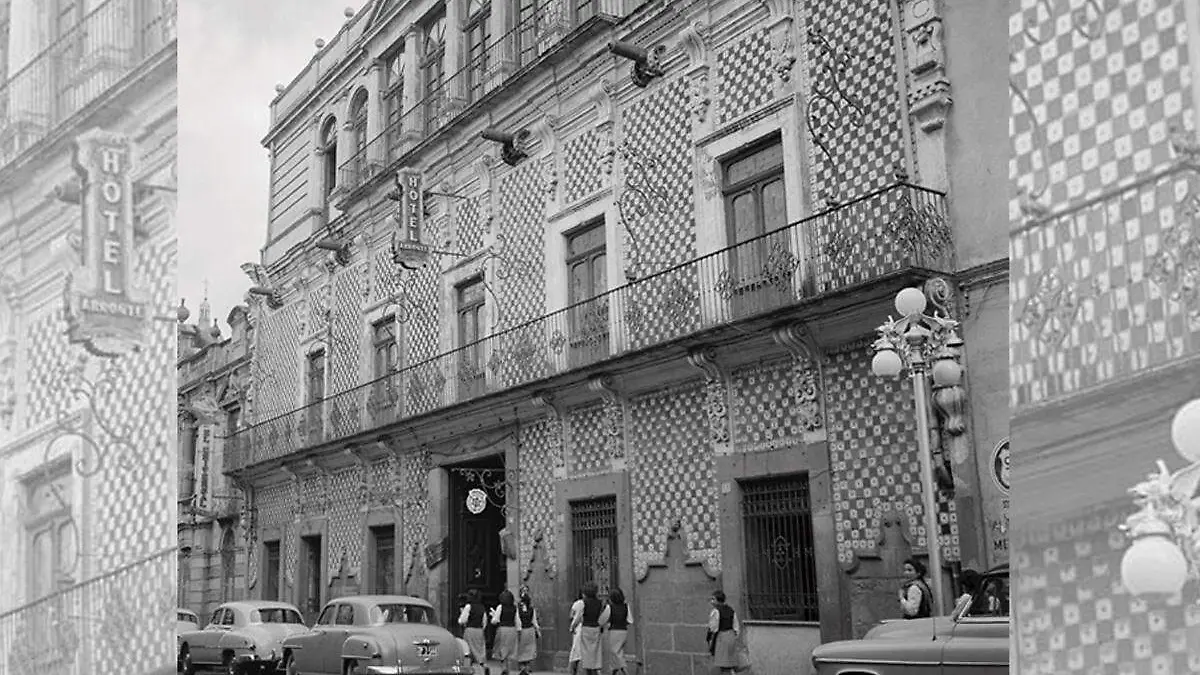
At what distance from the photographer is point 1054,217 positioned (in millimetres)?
1953

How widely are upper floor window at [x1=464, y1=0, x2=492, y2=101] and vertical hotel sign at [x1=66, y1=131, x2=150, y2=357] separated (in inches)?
399

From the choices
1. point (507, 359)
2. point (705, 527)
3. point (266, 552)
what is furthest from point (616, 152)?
point (266, 552)

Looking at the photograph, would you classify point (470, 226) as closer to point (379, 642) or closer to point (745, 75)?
point (745, 75)

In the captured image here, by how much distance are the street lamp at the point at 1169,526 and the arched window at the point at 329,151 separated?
11739 millimetres

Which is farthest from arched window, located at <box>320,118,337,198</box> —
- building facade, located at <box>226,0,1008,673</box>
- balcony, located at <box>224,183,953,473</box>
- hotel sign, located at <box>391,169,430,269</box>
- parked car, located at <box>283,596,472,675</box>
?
parked car, located at <box>283,596,472,675</box>

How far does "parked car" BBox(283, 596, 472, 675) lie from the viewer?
8.34m

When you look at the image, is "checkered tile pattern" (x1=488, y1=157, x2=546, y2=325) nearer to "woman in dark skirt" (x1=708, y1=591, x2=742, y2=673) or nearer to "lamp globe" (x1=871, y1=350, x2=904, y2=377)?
"woman in dark skirt" (x1=708, y1=591, x2=742, y2=673)

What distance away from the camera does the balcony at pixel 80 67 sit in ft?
8.02

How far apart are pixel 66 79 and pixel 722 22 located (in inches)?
300

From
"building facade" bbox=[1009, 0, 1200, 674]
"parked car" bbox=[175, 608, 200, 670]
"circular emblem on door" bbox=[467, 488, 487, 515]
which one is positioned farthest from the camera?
"circular emblem on door" bbox=[467, 488, 487, 515]

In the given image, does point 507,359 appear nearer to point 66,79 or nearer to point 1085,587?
point 66,79

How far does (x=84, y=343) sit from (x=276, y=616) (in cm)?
906

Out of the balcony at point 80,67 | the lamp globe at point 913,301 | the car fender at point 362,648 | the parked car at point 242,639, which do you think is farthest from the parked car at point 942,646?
the parked car at point 242,639

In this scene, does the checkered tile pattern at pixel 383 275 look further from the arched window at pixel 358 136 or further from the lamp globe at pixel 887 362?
the lamp globe at pixel 887 362
